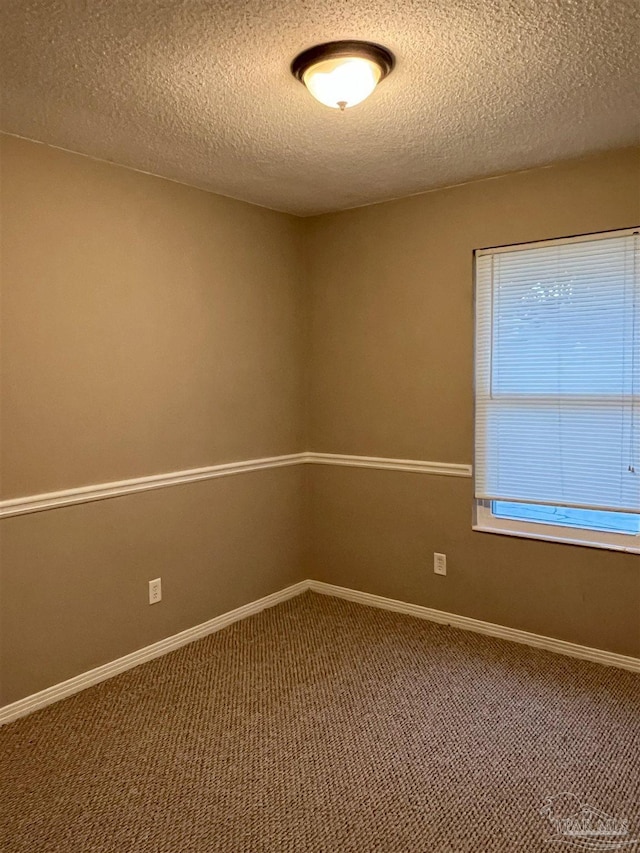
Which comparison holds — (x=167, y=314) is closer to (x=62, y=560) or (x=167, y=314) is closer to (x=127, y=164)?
(x=127, y=164)

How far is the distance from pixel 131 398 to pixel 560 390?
6.79 ft

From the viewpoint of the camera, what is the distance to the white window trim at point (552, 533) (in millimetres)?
2920

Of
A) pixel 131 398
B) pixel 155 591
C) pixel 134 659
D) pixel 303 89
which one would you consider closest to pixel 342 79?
pixel 303 89

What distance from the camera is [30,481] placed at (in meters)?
2.58

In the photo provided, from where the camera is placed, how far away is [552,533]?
10.3 feet

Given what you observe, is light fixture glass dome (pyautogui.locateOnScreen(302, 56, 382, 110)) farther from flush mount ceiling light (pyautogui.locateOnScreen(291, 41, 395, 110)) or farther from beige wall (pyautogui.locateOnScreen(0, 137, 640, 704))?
beige wall (pyautogui.locateOnScreen(0, 137, 640, 704))

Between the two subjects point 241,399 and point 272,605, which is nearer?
point 241,399

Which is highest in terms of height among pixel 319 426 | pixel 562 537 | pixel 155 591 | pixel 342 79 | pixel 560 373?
pixel 342 79

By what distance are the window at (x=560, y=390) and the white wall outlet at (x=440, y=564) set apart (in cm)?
29

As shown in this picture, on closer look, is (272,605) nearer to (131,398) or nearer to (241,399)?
(241,399)

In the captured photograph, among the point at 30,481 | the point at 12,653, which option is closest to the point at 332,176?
the point at 30,481

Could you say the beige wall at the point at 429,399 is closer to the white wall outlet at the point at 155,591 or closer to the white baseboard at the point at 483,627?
the white baseboard at the point at 483,627

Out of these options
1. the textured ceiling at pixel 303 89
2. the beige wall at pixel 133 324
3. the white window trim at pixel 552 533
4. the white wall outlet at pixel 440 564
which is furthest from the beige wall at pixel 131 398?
the white window trim at pixel 552 533

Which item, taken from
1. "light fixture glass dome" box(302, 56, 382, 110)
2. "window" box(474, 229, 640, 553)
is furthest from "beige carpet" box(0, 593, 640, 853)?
"light fixture glass dome" box(302, 56, 382, 110)
